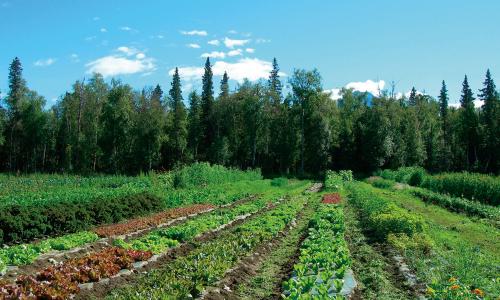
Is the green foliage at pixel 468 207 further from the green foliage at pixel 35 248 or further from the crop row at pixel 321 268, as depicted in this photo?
the green foliage at pixel 35 248

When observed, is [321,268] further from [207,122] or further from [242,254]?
[207,122]

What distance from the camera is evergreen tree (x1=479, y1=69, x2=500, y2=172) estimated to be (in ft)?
211

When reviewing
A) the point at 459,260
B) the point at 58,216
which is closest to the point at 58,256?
the point at 58,216

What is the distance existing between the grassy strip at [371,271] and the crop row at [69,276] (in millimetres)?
5671

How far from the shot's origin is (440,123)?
3142 inches

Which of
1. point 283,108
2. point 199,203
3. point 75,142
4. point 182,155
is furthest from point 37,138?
point 199,203

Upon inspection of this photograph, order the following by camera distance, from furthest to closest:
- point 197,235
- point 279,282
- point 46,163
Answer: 1. point 46,163
2. point 197,235
3. point 279,282

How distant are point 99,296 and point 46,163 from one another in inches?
3060

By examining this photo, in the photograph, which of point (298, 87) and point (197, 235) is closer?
point (197, 235)

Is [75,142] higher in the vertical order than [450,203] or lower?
higher

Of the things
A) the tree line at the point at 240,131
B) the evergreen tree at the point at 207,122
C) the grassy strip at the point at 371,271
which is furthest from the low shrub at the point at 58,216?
the evergreen tree at the point at 207,122

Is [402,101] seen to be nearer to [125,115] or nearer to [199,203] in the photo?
[125,115]

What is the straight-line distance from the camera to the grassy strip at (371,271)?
30.2ft

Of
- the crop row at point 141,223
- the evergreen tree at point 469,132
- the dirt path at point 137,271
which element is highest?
the evergreen tree at point 469,132
